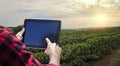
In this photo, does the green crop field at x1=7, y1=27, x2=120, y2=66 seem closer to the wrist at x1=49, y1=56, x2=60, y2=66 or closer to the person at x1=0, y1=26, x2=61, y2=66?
the wrist at x1=49, y1=56, x2=60, y2=66

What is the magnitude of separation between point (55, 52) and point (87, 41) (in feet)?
14.7

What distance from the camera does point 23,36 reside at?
139 centimetres

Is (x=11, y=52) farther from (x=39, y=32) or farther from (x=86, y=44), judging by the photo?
(x=86, y=44)

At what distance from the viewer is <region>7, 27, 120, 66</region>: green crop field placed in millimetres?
5191

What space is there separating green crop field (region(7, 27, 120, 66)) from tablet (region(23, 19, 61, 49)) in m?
3.49

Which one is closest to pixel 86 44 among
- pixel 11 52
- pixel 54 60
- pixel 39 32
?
pixel 39 32

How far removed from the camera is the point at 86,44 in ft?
18.1

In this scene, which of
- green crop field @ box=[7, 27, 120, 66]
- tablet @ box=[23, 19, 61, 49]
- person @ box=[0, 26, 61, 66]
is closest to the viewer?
person @ box=[0, 26, 61, 66]

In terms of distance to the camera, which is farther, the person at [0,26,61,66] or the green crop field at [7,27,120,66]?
the green crop field at [7,27,120,66]

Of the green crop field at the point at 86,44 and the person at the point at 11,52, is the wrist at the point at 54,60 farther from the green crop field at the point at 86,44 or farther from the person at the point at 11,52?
the green crop field at the point at 86,44

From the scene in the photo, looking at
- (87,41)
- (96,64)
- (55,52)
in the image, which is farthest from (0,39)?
(87,41)

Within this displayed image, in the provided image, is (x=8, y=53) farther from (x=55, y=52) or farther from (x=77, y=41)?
(x=77, y=41)

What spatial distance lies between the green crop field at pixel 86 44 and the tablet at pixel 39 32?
11.4 ft

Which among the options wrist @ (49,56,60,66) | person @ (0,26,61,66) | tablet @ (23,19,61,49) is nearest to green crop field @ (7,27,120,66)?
tablet @ (23,19,61,49)
